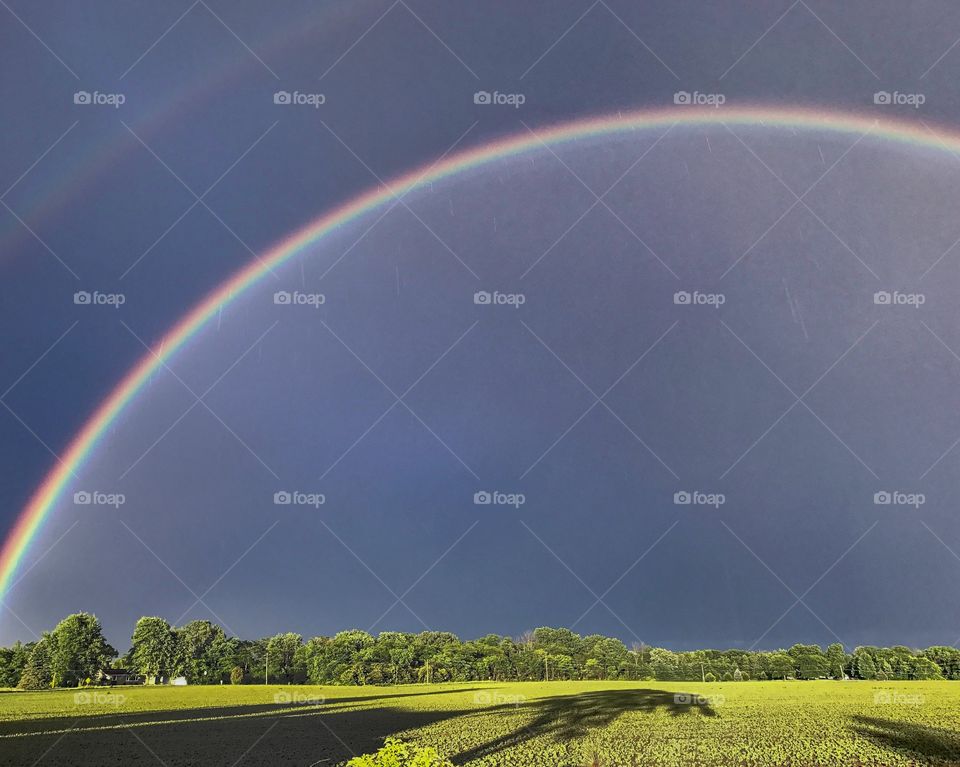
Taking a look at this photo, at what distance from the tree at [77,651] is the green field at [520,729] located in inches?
1186

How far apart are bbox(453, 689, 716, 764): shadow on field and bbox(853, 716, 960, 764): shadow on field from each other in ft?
23.2

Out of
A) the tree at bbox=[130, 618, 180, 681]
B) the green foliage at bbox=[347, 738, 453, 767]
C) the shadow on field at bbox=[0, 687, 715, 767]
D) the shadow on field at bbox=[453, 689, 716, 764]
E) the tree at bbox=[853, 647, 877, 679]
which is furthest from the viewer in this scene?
the tree at bbox=[130, 618, 180, 681]

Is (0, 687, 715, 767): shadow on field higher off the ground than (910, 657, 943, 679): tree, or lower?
lower

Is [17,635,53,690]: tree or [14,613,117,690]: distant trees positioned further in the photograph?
[14,613,117,690]: distant trees

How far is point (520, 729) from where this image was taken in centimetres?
2955

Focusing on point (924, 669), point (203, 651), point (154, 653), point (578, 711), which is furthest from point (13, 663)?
point (924, 669)

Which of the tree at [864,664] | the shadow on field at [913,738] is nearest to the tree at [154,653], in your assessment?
the shadow on field at [913,738]

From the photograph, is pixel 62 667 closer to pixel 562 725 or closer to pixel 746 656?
pixel 562 725

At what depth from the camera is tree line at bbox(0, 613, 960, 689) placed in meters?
66.9

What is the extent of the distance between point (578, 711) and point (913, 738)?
14467 millimetres

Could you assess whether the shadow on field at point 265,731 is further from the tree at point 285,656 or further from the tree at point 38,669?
the tree at point 38,669

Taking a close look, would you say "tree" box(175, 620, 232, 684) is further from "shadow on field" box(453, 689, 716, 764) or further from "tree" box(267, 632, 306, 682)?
"shadow on field" box(453, 689, 716, 764)

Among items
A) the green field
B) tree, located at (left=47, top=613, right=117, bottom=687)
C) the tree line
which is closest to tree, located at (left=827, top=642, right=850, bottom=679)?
the tree line

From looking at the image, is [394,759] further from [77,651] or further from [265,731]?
[77,651]
